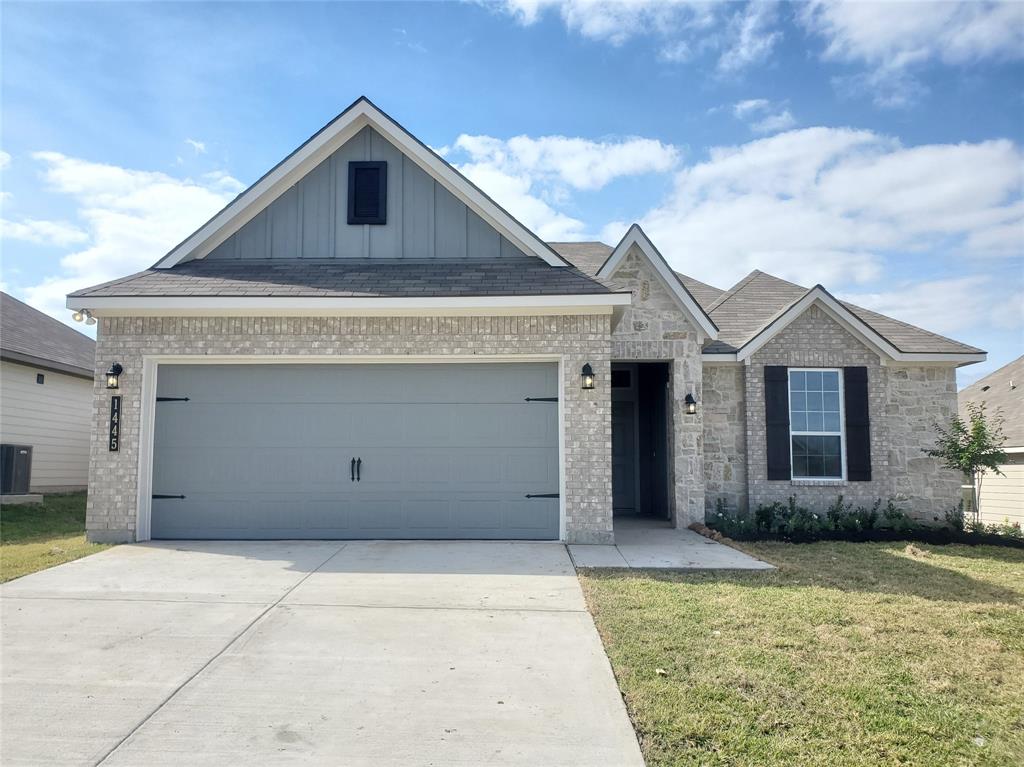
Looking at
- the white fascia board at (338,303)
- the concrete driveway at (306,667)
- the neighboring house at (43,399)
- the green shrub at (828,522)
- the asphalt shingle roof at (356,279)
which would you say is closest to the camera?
the concrete driveway at (306,667)

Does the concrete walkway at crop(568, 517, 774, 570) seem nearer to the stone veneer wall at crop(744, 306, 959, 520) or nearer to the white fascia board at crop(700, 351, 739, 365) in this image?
the stone veneer wall at crop(744, 306, 959, 520)

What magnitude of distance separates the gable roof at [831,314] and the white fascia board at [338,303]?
3.95 metres

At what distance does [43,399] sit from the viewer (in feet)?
48.3

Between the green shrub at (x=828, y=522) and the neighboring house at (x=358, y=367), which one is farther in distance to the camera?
the green shrub at (x=828, y=522)

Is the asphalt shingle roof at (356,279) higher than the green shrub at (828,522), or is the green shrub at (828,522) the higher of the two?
the asphalt shingle roof at (356,279)

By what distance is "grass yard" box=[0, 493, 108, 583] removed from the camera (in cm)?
777

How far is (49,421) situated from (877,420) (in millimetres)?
16965

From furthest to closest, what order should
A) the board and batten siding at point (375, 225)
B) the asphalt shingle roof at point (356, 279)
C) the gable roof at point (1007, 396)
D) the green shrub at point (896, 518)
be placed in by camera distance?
the gable roof at point (1007, 396) < the green shrub at point (896, 518) < the board and batten siding at point (375, 225) < the asphalt shingle roof at point (356, 279)

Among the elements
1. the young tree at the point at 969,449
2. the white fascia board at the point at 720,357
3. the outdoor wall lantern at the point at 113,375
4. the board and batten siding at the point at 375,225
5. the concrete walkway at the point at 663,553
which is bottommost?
the concrete walkway at the point at 663,553

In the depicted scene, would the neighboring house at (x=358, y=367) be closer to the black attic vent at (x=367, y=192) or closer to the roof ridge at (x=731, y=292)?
the black attic vent at (x=367, y=192)

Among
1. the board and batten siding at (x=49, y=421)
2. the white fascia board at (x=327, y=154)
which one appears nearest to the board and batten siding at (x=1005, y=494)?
the white fascia board at (x=327, y=154)

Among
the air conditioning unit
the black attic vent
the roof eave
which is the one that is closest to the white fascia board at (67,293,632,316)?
the black attic vent

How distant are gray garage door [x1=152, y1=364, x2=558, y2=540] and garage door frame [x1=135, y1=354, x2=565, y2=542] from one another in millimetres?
90

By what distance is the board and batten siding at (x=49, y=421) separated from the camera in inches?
540
